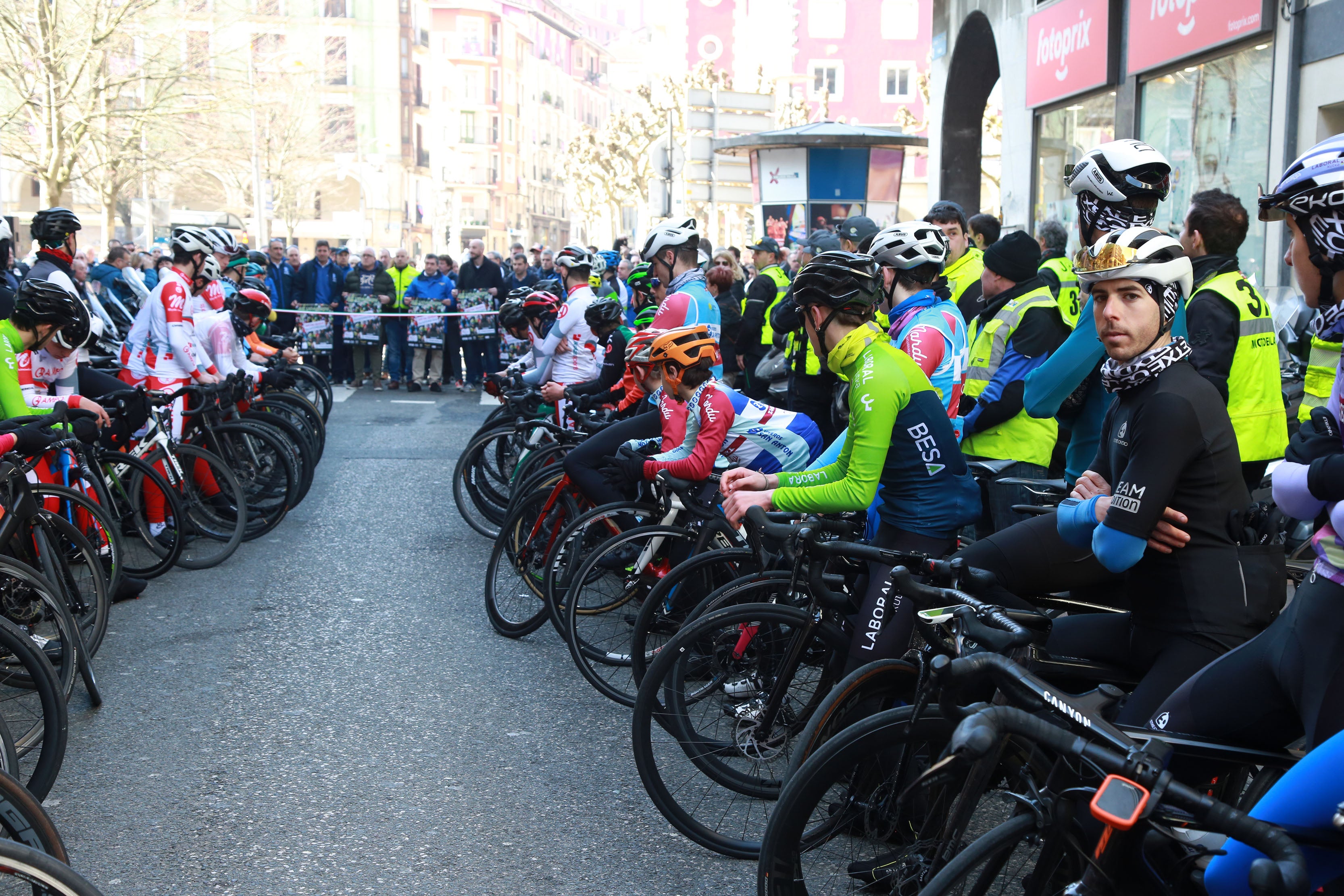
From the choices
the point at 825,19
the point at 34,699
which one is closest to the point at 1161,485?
the point at 34,699

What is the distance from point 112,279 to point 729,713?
552 inches

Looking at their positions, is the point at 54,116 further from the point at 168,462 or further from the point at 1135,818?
the point at 1135,818

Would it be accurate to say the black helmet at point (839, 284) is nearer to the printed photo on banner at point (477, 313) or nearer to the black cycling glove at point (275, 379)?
the black cycling glove at point (275, 379)

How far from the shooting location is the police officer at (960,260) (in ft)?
25.9

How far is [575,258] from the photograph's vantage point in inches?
401

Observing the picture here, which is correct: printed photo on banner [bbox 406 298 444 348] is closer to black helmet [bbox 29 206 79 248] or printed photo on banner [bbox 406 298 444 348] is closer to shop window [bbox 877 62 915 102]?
black helmet [bbox 29 206 79 248]

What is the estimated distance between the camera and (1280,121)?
1012 cm

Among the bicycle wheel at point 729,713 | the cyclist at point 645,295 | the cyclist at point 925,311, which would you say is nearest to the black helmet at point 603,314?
the cyclist at point 645,295

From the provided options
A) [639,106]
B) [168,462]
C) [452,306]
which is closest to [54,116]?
[452,306]

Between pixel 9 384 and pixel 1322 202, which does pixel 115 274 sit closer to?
pixel 9 384

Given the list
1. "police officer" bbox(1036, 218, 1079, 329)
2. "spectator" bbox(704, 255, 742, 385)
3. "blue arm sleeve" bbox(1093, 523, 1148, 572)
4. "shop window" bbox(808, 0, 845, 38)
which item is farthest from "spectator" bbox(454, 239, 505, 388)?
"shop window" bbox(808, 0, 845, 38)

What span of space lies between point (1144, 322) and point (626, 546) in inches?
116

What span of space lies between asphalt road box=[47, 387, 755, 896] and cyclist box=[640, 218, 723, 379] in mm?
2002

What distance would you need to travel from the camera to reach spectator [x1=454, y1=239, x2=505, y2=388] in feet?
69.2
